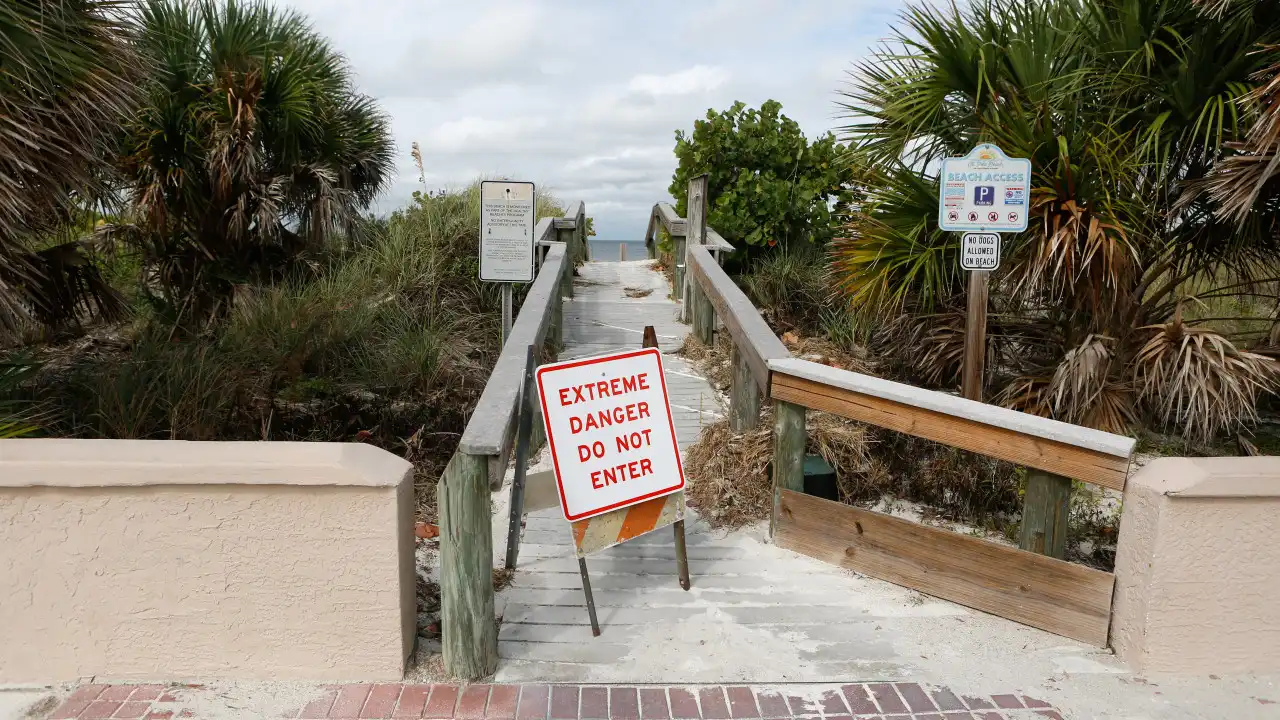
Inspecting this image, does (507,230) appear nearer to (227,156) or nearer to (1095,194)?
(227,156)

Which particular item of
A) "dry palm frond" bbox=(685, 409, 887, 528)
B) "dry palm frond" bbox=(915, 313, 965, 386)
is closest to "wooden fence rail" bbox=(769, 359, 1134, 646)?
"dry palm frond" bbox=(685, 409, 887, 528)

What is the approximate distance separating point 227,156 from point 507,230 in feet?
11.9

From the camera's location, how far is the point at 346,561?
3.56m

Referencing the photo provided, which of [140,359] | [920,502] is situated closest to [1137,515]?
[920,502]

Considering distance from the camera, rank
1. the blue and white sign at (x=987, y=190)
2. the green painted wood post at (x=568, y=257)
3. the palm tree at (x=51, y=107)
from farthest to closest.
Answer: the green painted wood post at (x=568, y=257)
the blue and white sign at (x=987, y=190)
the palm tree at (x=51, y=107)

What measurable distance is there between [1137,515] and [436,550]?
3.44 metres

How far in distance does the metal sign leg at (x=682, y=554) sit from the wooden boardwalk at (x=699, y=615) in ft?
0.23

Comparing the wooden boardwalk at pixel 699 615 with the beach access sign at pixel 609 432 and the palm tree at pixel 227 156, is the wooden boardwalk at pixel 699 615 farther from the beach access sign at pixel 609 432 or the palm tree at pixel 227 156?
the palm tree at pixel 227 156

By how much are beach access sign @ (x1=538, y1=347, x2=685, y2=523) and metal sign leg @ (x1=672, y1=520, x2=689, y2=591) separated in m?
0.20

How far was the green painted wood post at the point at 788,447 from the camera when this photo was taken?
16.2 feet

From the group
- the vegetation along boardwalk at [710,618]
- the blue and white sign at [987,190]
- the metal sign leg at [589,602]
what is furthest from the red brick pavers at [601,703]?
the blue and white sign at [987,190]

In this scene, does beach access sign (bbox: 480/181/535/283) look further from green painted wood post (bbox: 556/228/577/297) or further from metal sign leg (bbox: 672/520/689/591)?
metal sign leg (bbox: 672/520/689/591)

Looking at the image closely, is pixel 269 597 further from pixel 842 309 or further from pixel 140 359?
pixel 842 309

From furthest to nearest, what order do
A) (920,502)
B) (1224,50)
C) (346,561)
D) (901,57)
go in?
(901,57)
(1224,50)
(920,502)
(346,561)
